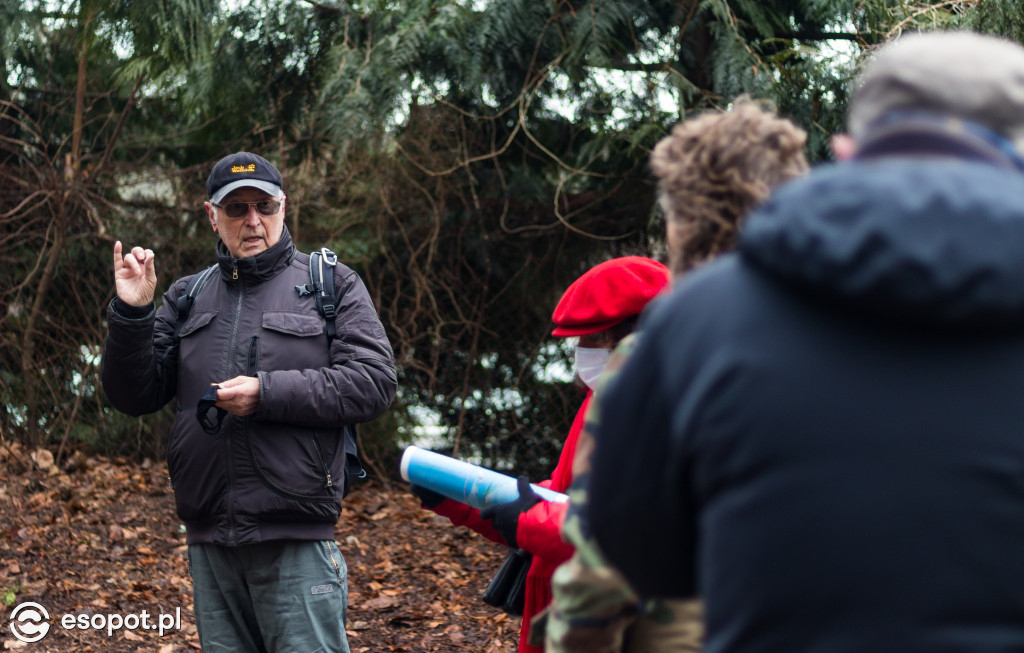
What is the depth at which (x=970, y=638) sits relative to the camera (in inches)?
41.1

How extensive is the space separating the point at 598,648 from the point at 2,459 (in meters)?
6.00

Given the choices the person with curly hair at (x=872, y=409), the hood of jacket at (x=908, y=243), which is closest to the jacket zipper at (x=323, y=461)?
the person with curly hair at (x=872, y=409)

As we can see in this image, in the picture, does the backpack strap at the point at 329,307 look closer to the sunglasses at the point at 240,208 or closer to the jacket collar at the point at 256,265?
the jacket collar at the point at 256,265

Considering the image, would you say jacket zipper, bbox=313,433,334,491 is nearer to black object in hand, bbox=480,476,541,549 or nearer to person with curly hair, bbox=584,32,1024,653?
black object in hand, bbox=480,476,541,549

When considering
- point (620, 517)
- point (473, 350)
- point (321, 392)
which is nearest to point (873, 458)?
point (620, 517)

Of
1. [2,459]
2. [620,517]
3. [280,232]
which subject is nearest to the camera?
[620,517]

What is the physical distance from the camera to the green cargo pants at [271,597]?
2.88 meters

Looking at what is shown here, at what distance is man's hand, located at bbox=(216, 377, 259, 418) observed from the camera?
2.81 m

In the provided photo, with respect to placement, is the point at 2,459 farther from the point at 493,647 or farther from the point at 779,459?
the point at 779,459

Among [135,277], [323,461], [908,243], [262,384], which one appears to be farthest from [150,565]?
[908,243]

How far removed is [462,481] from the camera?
2.25 m

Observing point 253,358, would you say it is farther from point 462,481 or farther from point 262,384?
point 462,481

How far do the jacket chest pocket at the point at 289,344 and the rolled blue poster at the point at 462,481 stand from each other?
78 cm

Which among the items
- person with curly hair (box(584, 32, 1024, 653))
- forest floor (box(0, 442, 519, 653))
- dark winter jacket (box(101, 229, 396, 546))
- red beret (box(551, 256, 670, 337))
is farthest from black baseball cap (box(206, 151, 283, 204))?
forest floor (box(0, 442, 519, 653))
